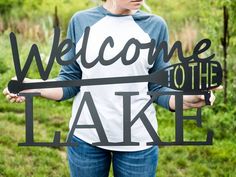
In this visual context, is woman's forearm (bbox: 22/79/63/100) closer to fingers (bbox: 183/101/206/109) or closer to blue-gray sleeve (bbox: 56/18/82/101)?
blue-gray sleeve (bbox: 56/18/82/101)

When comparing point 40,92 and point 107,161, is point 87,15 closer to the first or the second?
point 40,92

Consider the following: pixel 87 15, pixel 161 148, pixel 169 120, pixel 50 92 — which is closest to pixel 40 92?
pixel 50 92

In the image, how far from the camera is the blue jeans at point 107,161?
5.51 ft

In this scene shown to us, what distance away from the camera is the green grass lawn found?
3.67 m

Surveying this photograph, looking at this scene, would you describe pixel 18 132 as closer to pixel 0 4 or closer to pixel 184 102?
pixel 184 102

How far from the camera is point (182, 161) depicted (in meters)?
3.87

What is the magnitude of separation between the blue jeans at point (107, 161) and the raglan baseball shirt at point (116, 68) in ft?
0.11

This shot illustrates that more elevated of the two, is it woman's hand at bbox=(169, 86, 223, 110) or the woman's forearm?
the woman's forearm

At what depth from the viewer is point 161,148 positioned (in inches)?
162

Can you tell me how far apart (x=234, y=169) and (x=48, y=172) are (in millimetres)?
1290

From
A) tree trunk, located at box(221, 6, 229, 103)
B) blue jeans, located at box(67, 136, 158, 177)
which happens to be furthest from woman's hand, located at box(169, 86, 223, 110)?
tree trunk, located at box(221, 6, 229, 103)

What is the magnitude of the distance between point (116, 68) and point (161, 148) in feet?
8.62

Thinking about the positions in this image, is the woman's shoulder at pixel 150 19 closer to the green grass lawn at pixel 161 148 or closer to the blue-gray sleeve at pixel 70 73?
the blue-gray sleeve at pixel 70 73

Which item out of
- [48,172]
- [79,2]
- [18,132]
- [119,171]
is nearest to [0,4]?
[79,2]
